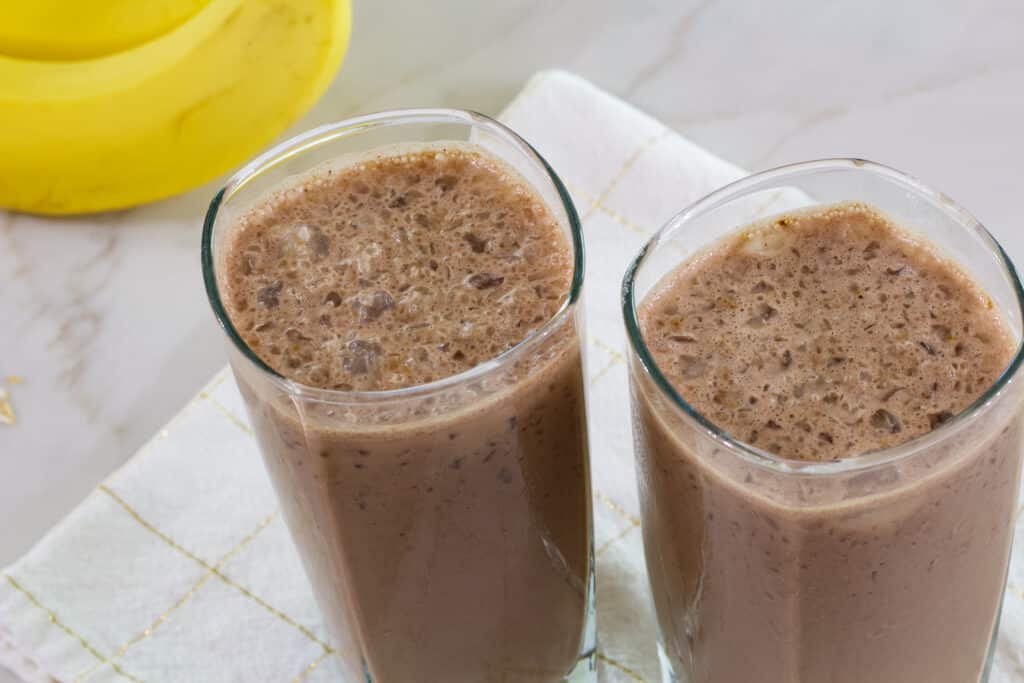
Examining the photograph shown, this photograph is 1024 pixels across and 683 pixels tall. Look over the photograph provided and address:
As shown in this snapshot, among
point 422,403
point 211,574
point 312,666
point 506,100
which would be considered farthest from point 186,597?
point 506,100

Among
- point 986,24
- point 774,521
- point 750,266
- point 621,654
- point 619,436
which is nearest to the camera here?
point 774,521

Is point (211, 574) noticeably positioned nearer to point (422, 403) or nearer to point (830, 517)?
point (422, 403)

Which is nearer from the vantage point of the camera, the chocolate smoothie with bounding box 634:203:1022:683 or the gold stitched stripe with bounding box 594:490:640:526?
the chocolate smoothie with bounding box 634:203:1022:683

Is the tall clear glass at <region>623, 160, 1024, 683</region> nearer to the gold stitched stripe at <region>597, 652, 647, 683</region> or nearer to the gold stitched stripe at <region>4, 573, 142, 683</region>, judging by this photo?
the gold stitched stripe at <region>597, 652, 647, 683</region>

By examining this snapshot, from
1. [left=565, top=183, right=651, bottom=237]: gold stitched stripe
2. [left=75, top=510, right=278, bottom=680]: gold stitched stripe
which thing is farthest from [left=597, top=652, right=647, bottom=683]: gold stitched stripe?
[left=565, top=183, right=651, bottom=237]: gold stitched stripe

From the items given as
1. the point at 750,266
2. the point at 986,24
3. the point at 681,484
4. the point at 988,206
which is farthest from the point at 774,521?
the point at 986,24

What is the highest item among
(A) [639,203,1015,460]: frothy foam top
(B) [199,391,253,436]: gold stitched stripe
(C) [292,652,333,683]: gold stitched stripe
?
(A) [639,203,1015,460]: frothy foam top

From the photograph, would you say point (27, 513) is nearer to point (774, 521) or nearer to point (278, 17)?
point (278, 17)
